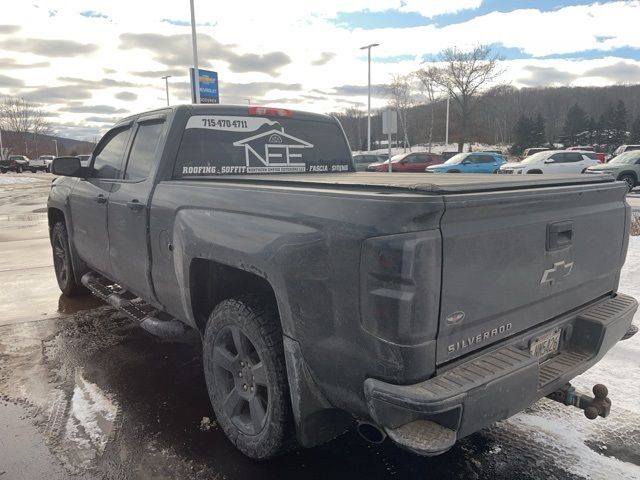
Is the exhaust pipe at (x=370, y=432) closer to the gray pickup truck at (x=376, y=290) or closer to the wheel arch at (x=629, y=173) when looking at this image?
the gray pickup truck at (x=376, y=290)

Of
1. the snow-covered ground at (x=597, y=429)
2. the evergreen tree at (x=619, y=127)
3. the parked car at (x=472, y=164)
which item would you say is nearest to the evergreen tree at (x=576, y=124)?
the evergreen tree at (x=619, y=127)

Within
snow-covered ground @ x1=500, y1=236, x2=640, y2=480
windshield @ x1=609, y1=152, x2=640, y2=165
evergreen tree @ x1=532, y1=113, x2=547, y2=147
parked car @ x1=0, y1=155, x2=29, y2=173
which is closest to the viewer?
snow-covered ground @ x1=500, y1=236, x2=640, y2=480

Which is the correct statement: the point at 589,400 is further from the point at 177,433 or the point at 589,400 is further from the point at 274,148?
the point at 274,148

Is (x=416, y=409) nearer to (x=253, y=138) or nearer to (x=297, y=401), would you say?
(x=297, y=401)

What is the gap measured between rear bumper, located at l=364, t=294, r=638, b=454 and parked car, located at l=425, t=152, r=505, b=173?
994 inches

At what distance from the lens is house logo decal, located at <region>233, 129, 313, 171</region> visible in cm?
413

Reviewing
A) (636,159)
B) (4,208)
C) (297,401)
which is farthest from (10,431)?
(636,159)

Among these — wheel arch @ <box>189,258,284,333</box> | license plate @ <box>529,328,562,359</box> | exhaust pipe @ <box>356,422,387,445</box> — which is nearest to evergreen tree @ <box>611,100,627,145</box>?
license plate @ <box>529,328,562,359</box>

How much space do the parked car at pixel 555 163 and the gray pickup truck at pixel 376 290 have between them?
70.9ft

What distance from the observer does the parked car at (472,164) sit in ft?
88.1

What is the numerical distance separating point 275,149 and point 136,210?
128cm

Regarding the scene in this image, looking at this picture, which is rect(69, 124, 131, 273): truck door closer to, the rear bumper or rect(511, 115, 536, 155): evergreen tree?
the rear bumper

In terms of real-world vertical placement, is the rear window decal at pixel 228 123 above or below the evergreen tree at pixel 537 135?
below

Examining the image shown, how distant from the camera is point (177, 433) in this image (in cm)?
312
